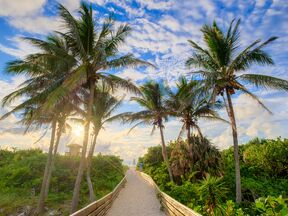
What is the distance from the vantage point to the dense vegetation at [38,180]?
61.8 ft

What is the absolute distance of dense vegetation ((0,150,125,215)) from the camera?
18.8 m

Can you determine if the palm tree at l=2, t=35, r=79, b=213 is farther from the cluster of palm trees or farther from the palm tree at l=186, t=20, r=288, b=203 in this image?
the palm tree at l=186, t=20, r=288, b=203

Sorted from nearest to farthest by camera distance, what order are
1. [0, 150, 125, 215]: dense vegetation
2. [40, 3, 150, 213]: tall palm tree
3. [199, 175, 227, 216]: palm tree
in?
[199, 175, 227, 216]: palm tree
[40, 3, 150, 213]: tall palm tree
[0, 150, 125, 215]: dense vegetation

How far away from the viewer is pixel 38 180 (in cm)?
2236

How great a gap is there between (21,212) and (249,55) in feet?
58.2

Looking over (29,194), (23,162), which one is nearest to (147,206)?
(29,194)

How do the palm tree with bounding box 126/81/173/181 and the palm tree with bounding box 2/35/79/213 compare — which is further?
the palm tree with bounding box 126/81/173/181

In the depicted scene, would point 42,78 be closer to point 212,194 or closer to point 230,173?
point 212,194

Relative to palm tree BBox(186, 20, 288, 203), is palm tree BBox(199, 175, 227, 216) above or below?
below

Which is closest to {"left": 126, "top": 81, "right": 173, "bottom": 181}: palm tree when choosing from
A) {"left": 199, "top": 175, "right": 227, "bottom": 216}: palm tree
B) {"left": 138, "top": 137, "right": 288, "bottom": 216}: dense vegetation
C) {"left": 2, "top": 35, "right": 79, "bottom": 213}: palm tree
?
{"left": 138, "top": 137, "right": 288, "bottom": 216}: dense vegetation

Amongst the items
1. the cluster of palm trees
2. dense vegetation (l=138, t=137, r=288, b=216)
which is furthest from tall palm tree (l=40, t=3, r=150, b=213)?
dense vegetation (l=138, t=137, r=288, b=216)

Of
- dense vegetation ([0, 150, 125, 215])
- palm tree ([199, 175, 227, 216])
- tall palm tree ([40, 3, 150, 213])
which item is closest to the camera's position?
palm tree ([199, 175, 227, 216])

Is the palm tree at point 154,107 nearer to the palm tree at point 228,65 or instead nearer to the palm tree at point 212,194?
the palm tree at point 228,65

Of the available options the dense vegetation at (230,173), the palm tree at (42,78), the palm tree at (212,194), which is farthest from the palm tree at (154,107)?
the palm tree at (212,194)
